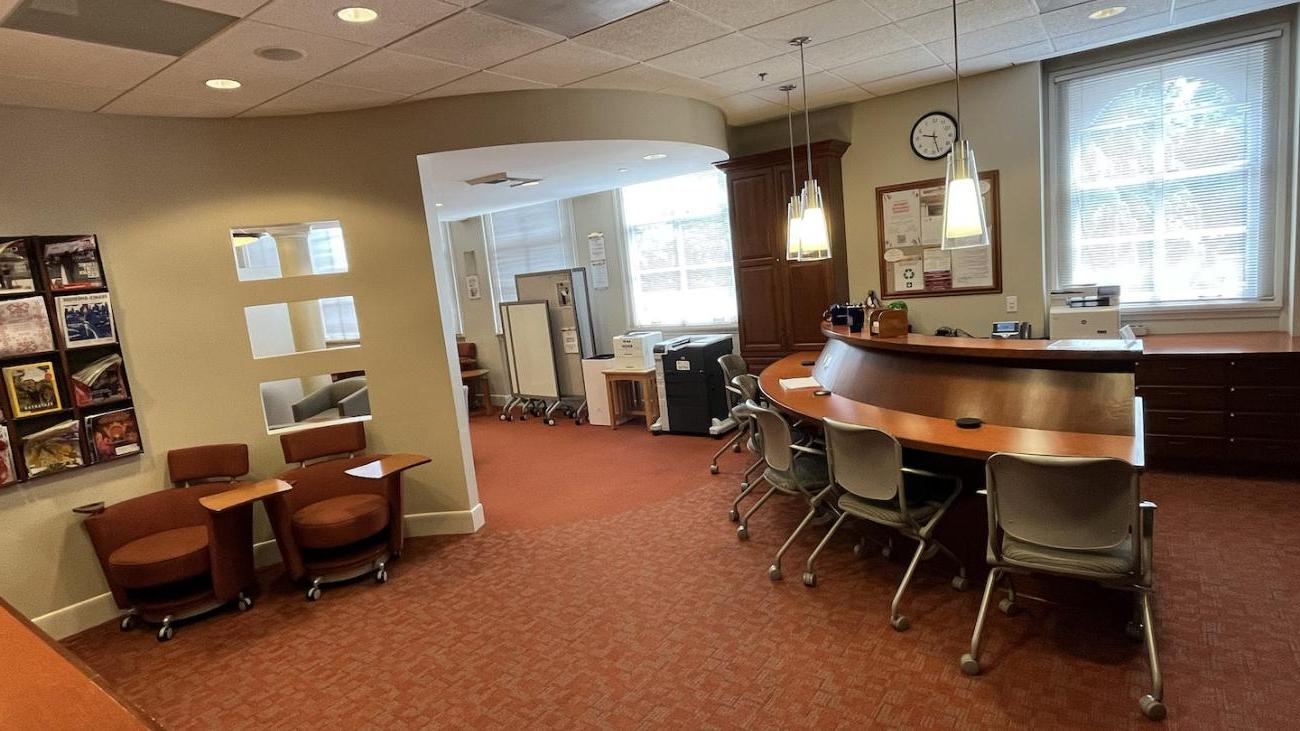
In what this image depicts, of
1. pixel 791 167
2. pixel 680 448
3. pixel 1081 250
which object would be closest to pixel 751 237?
pixel 791 167

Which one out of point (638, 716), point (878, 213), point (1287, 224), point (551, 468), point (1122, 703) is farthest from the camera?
point (551, 468)

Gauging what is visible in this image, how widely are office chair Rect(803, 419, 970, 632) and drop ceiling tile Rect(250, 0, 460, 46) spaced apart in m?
2.56

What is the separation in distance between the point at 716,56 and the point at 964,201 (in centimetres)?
190

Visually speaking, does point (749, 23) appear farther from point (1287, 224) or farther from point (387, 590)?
point (1287, 224)

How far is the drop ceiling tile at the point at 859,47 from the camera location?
12.6ft

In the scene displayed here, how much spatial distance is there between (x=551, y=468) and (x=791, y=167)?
3475 millimetres

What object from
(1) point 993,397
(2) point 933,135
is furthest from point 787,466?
(2) point 933,135

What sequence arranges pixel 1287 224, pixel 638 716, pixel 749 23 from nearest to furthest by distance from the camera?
pixel 638 716, pixel 749 23, pixel 1287 224

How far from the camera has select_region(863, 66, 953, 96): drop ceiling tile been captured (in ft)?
15.8

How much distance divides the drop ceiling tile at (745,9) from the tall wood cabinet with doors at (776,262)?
92.4 inches

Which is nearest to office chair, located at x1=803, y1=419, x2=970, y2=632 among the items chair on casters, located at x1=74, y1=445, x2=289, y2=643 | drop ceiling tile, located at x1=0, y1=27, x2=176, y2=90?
chair on casters, located at x1=74, y1=445, x2=289, y2=643

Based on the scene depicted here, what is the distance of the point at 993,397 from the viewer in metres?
3.21

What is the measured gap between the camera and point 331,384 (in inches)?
213

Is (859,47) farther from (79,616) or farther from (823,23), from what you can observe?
(79,616)
